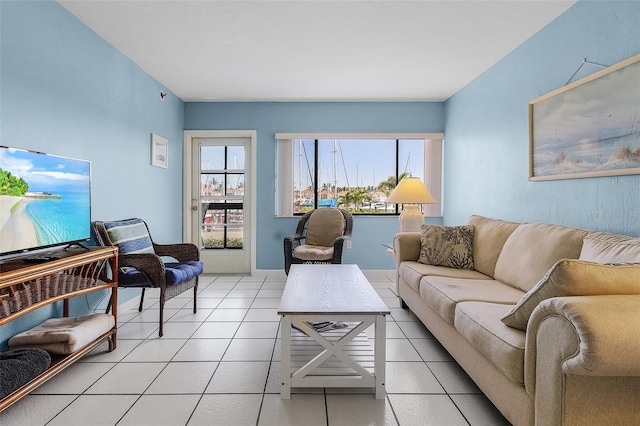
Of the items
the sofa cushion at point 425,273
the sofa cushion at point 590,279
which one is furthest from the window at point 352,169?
the sofa cushion at point 590,279

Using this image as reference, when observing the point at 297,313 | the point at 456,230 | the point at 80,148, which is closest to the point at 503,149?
the point at 456,230

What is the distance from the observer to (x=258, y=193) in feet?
16.6

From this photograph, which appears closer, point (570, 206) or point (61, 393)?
point (61, 393)

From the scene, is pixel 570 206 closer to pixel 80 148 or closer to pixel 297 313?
pixel 297 313

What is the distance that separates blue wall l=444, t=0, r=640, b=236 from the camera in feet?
7.15

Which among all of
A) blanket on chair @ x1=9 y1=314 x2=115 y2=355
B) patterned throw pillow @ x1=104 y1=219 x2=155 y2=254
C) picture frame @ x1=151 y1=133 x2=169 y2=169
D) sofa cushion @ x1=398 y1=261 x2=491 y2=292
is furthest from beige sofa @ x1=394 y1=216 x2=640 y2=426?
Answer: picture frame @ x1=151 y1=133 x2=169 y2=169

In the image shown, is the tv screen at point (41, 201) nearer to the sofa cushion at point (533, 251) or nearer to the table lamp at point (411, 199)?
the table lamp at point (411, 199)

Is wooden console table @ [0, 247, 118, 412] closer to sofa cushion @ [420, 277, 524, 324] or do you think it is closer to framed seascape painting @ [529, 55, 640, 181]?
sofa cushion @ [420, 277, 524, 324]

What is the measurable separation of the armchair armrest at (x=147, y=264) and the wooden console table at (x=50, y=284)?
21 centimetres

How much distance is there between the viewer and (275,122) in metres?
5.04

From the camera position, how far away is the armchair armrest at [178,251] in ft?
11.4

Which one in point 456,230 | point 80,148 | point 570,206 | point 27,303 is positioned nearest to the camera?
point 27,303

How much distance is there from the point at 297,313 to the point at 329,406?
1.60ft

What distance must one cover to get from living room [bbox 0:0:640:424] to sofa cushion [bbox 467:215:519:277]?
0.24m
